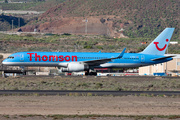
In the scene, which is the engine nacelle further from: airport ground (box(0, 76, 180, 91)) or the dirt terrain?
the dirt terrain

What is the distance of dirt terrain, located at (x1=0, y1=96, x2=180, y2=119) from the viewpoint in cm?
1878

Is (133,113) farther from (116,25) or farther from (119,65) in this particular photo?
(116,25)

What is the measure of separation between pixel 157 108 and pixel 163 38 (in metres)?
31.4

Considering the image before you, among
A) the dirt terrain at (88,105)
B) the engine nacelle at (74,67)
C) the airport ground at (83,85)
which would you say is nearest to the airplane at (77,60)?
the engine nacelle at (74,67)

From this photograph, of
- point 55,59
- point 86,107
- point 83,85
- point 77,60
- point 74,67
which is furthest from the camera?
point 77,60

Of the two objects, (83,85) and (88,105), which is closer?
(88,105)

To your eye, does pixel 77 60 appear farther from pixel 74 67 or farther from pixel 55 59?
pixel 55 59

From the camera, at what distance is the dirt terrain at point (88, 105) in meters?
18.8

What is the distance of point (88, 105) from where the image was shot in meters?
21.0

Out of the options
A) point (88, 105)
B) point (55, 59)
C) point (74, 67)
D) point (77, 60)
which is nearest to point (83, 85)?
point (74, 67)

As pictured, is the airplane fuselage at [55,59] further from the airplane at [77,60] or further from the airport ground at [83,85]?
the airport ground at [83,85]

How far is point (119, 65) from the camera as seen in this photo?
4747 centimetres

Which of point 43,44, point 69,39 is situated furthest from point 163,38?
point 69,39

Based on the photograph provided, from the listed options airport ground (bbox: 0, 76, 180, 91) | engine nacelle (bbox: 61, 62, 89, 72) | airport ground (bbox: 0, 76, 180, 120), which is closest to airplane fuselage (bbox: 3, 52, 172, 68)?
engine nacelle (bbox: 61, 62, 89, 72)
